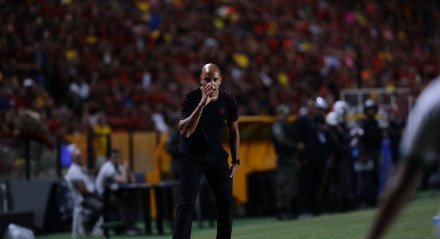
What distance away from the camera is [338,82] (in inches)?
1212

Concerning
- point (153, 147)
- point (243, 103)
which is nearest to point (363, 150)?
point (153, 147)

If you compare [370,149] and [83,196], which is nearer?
[83,196]

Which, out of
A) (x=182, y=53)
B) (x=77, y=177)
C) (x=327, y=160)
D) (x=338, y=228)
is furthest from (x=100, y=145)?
(x=182, y=53)

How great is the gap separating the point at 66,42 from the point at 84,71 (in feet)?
2.49

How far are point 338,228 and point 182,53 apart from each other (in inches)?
533

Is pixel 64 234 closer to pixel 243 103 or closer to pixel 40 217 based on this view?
pixel 40 217

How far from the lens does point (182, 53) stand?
1096 inches

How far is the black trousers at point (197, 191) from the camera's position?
10.7 meters

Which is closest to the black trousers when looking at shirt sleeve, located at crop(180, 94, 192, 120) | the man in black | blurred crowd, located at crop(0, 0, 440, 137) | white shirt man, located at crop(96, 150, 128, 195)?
the man in black

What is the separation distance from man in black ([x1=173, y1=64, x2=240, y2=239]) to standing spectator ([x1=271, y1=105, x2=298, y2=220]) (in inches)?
337

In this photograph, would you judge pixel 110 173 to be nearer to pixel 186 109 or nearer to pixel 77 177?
pixel 77 177

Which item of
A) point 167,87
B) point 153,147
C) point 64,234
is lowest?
point 64,234

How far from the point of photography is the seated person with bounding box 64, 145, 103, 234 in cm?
1762

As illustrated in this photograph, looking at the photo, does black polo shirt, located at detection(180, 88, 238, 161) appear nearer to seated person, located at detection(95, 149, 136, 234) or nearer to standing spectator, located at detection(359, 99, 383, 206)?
seated person, located at detection(95, 149, 136, 234)
